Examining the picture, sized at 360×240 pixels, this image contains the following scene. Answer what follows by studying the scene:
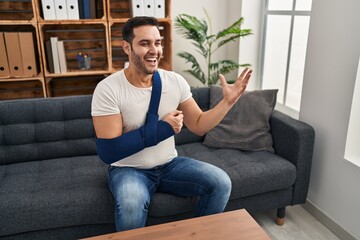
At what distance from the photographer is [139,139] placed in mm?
1553

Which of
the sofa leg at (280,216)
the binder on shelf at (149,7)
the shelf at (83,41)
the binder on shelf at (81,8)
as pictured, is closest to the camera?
Result: the sofa leg at (280,216)

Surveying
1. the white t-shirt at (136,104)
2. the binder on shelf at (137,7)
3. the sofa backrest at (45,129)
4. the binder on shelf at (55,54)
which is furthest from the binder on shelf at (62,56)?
the white t-shirt at (136,104)

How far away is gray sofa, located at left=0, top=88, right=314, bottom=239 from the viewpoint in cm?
160

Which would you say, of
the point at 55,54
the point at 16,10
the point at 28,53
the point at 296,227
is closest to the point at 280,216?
the point at 296,227

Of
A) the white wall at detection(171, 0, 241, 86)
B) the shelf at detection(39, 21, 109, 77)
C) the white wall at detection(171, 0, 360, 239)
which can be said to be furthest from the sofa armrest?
the shelf at detection(39, 21, 109, 77)

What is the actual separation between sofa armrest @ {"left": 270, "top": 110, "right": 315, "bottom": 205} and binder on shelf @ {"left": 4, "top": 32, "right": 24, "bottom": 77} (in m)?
2.06

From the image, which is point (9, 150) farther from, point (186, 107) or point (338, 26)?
point (338, 26)

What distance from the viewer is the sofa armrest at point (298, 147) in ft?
6.39

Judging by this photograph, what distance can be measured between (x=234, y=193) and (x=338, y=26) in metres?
1.11

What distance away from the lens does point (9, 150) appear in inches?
79.4

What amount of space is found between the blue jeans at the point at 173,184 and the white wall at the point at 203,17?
1736mm

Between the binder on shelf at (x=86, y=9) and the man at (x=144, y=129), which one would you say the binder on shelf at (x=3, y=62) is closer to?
the binder on shelf at (x=86, y=9)

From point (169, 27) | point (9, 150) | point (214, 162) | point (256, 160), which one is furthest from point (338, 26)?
point (9, 150)

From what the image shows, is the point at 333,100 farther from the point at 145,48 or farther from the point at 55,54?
the point at 55,54
